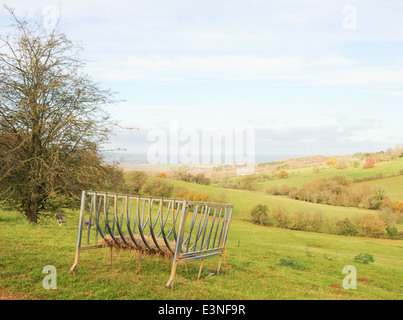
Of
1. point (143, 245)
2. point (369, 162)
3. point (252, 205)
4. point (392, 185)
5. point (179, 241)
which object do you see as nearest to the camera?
point (179, 241)

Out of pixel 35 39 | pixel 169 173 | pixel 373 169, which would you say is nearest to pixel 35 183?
pixel 35 39

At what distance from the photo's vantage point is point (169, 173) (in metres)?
65.8

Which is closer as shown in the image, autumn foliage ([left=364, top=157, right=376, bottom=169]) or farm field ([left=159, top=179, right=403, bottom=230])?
farm field ([left=159, top=179, right=403, bottom=230])

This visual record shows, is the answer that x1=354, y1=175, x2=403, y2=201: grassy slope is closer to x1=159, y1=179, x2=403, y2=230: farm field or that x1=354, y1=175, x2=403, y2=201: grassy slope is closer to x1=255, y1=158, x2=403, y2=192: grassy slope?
x1=255, y1=158, x2=403, y2=192: grassy slope

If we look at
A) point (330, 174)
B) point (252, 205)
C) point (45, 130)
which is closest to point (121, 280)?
point (45, 130)

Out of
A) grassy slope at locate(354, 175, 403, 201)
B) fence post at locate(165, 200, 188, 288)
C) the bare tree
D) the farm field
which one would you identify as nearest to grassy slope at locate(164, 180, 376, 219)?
the farm field

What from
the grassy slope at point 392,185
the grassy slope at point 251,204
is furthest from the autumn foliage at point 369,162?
the grassy slope at point 251,204

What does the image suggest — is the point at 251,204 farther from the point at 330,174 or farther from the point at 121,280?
the point at 121,280

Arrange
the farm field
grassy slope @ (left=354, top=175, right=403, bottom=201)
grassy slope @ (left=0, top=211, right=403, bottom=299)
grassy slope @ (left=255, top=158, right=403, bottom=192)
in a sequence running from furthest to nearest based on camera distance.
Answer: grassy slope @ (left=255, top=158, right=403, bottom=192) → grassy slope @ (left=354, top=175, right=403, bottom=201) → the farm field → grassy slope @ (left=0, top=211, right=403, bottom=299)

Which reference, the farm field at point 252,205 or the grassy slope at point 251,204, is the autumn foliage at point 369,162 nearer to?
the grassy slope at point 251,204

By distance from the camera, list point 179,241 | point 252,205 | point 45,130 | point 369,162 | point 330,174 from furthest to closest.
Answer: point 369,162, point 330,174, point 252,205, point 45,130, point 179,241
